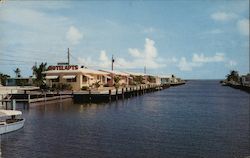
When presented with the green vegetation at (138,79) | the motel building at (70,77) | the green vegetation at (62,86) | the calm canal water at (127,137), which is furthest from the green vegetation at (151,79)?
the calm canal water at (127,137)

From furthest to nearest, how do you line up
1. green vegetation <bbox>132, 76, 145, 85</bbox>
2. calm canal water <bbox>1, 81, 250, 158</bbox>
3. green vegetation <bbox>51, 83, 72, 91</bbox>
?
green vegetation <bbox>132, 76, 145, 85</bbox> → green vegetation <bbox>51, 83, 72, 91</bbox> → calm canal water <bbox>1, 81, 250, 158</bbox>

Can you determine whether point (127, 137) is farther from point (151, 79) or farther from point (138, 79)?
point (151, 79)

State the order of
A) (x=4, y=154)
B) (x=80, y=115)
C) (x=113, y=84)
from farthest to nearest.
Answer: (x=113, y=84)
(x=80, y=115)
(x=4, y=154)

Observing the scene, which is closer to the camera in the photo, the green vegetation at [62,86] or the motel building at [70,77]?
the green vegetation at [62,86]

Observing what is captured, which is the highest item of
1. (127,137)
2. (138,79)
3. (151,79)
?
(151,79)

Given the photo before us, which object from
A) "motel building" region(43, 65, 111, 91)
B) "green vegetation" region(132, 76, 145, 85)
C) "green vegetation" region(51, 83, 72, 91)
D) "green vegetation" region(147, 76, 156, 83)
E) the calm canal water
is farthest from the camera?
"green vegetation" region(147, 76, 156, 83)

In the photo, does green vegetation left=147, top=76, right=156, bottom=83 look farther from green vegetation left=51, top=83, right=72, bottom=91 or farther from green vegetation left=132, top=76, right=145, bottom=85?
green vegetation left=51, top=83, right=72, bottom=91

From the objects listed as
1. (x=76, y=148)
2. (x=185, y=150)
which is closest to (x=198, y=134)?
(x=185, y=150)

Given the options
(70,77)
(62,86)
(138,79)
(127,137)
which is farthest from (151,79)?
(127,137)

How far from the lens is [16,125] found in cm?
3130

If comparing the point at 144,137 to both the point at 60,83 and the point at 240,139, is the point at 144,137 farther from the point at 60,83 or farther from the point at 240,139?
the point at 60,83

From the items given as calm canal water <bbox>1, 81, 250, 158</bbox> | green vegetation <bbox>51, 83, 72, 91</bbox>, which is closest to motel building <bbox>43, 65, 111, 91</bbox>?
green vegetation <bbox>51, 83, 72, 91</bbox>

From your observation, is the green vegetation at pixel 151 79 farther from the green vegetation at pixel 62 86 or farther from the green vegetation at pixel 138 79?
the green vegetation at pixel 62 86

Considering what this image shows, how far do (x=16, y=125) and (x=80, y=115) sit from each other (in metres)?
13.1
